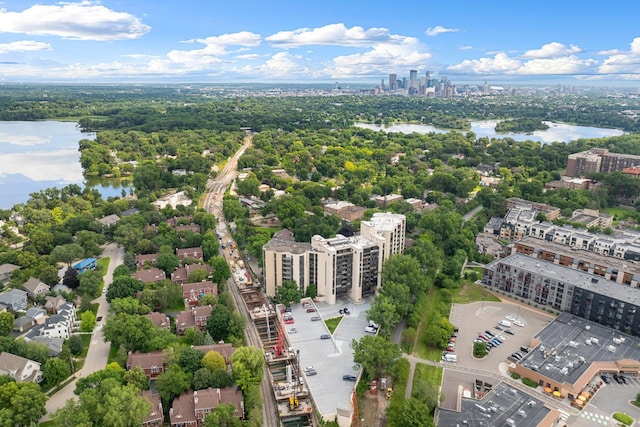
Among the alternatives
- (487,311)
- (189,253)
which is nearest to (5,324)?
(189,253)

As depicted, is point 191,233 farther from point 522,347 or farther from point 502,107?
point 502,107

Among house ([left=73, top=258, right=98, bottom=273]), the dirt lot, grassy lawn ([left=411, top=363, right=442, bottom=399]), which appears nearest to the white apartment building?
grassy lawn ([left=411, top=363, right=442, bottom=399])

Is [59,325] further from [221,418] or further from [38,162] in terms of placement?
[38,162]

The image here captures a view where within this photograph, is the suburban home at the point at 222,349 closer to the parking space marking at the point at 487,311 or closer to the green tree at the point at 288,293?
the green tree at the point at 288,293

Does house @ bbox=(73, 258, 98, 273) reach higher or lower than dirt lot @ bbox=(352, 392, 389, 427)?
higher

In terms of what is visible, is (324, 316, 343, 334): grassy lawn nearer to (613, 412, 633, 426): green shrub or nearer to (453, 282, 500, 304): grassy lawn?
(453, 282, 500, 304): grassy lawn

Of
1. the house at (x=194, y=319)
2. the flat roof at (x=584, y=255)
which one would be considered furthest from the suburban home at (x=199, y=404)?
the flat roof at (x=584, y=255)

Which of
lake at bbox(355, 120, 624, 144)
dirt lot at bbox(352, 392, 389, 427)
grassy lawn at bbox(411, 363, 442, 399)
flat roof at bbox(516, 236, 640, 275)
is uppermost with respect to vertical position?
lake at bbox(355, 120, 624, 144)
